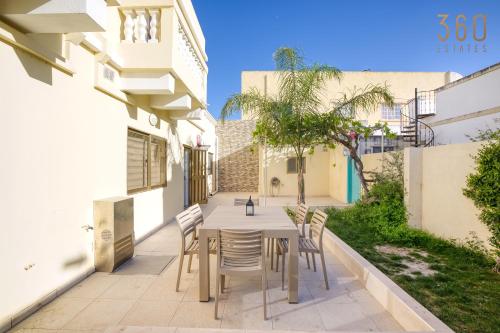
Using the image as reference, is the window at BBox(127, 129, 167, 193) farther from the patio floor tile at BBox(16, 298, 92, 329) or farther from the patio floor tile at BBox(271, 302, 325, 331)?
the patio floor tile at BBox(271, 302, 325, 331)

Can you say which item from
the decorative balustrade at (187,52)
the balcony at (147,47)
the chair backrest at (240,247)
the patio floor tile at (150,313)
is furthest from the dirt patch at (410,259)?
the decorative balustrade at (187,52)

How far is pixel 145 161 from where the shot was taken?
6441 millimetres

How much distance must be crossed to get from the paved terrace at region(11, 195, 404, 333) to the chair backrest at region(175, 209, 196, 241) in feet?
2.27

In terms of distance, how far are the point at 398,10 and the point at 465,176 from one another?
7529 mm

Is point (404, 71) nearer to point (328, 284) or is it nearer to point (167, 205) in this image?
point (167, 205)

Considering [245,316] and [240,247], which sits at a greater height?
[240,247]

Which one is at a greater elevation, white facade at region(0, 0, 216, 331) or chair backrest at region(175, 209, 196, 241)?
white facade at region(0, 0, 216, 331)

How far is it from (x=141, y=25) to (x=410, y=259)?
5845 mm

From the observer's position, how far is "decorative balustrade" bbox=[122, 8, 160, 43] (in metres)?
4.97

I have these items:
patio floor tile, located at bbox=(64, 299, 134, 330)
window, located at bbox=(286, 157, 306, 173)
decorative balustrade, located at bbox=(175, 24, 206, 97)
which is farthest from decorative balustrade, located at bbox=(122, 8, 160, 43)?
window, located at bbox=(286, 157, 306, 173)

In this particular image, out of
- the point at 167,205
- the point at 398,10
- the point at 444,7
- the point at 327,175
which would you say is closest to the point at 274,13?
the point at 398,10

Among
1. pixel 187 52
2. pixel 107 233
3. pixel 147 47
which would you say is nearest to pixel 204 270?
pixel 107 233

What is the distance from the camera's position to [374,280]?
3504 millimetres

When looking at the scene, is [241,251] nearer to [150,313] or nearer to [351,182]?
[150,313]
